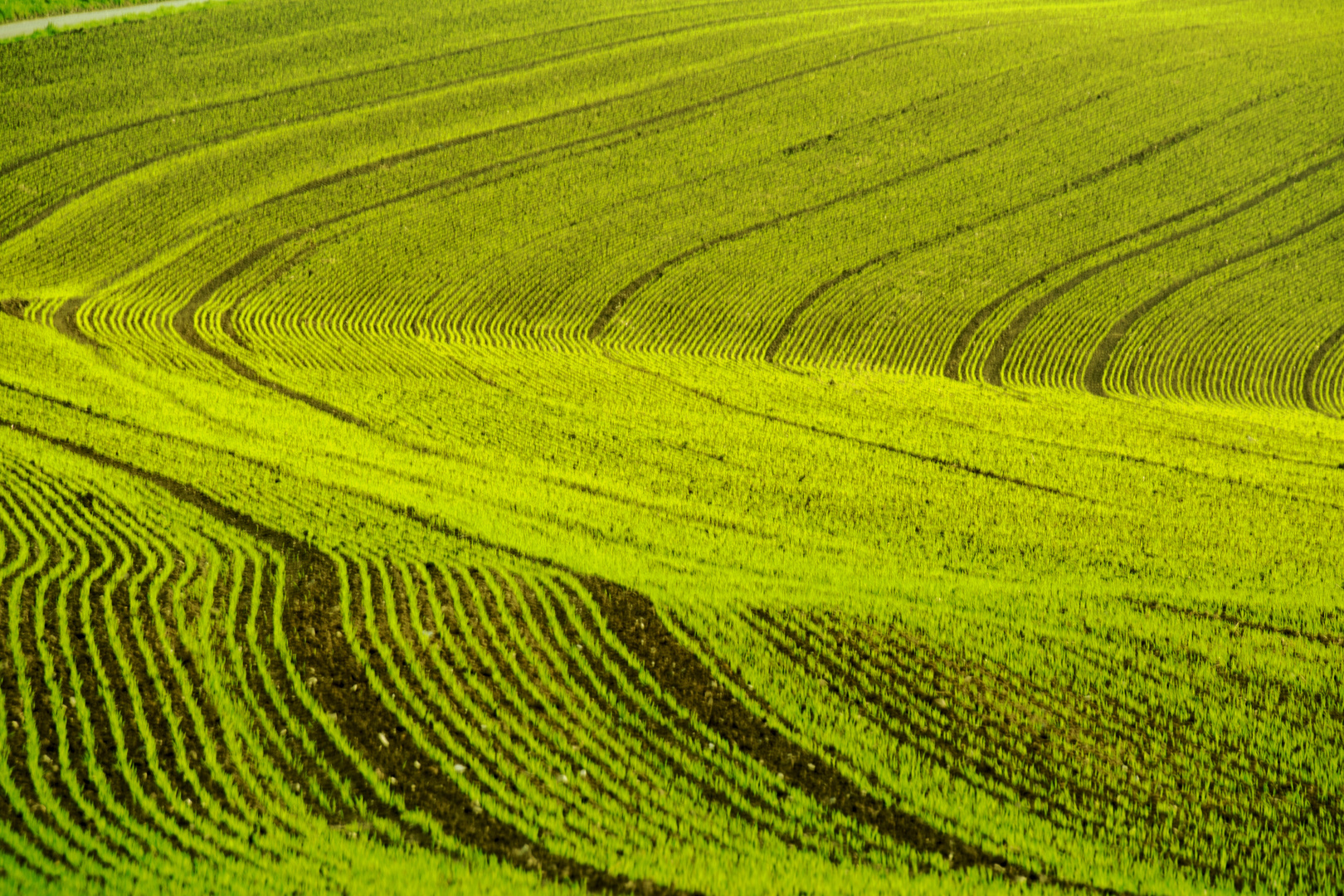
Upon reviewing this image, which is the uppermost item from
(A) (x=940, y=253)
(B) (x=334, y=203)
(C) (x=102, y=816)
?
(B) (x=334, y=203)

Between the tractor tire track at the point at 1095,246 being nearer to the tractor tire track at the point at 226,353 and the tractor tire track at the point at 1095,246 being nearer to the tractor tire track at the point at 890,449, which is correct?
the tractor tire track at the point at 890,449

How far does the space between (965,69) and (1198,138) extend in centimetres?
1251

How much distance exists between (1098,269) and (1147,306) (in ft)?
10.8

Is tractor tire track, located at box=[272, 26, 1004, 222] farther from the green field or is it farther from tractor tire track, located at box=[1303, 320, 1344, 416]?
tractor tire track, located at box=[1303, 320, 1344, 416]

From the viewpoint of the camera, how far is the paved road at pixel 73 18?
61.2 m

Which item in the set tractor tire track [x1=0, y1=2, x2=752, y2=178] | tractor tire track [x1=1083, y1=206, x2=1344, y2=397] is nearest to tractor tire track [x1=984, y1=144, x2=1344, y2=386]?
tractor tire track [x1=1083, y1=206, x2=1344, y2=397]

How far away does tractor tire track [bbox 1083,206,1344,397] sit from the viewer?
40000mm

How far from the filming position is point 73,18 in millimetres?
64312

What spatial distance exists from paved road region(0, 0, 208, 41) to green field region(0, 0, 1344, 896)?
297 cm

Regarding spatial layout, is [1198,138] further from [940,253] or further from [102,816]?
[102,816]

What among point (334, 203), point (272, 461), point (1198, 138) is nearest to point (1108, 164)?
point (1198, 138)

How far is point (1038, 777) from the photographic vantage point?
42.4 ft

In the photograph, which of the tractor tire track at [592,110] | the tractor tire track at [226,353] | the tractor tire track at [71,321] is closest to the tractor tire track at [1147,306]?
the tractor tire track at [592,110]

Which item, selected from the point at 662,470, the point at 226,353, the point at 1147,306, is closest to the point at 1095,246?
the point at 1147,306
